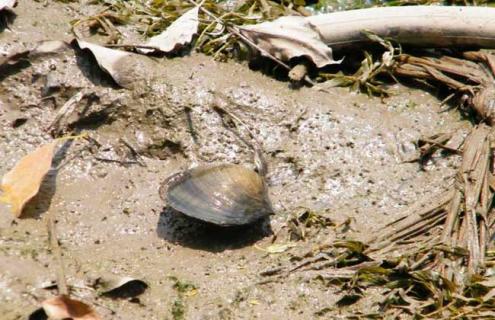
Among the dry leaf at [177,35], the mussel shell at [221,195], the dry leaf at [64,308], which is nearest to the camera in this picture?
the dry leaf at [64,308]

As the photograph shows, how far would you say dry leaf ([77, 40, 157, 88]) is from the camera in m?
5.59

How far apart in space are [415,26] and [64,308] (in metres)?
3.04

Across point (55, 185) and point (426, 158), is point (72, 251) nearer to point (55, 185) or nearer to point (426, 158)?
point (55, 185)

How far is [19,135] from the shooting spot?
5410mm

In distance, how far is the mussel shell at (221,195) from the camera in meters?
4.80

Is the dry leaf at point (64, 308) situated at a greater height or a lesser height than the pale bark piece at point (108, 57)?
lesser

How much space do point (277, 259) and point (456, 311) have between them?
95cm

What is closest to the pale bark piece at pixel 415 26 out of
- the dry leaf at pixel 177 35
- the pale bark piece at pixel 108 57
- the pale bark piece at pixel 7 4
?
the dry leaf at pixel 177 35

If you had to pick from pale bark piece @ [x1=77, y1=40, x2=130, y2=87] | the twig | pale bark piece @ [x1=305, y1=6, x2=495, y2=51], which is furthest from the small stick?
pale bark piece @ [x1=305, y1=6, x2=495, y2=51]

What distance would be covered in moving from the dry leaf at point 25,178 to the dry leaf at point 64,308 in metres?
0.88

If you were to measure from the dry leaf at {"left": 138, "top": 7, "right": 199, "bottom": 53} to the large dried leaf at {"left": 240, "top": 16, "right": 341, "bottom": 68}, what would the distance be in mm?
371

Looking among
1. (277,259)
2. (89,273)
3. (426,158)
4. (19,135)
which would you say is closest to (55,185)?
(19,135)

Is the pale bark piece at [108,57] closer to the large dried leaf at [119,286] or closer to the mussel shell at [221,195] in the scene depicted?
the mussel shell at [221,195]

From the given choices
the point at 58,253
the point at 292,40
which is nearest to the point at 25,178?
the point at 58,253
